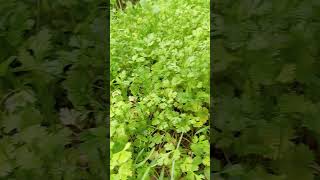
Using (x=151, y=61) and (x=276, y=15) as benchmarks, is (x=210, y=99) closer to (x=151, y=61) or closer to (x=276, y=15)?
(x=276, y=15)

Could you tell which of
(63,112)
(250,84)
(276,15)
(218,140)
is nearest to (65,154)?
(63,112)

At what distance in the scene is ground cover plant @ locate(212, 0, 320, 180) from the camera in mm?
1562

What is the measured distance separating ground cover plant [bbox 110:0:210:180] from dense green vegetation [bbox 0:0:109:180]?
0.08m

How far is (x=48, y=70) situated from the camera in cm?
178

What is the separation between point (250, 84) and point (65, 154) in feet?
1.95

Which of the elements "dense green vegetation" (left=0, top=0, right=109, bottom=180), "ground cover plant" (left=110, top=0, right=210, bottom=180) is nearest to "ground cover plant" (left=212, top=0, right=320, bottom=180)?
"ground cover plant" (left=110, top=0, right=210, bottom=180)

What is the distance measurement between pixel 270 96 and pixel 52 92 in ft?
2.32

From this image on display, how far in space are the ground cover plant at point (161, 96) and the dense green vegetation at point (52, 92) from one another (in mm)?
82

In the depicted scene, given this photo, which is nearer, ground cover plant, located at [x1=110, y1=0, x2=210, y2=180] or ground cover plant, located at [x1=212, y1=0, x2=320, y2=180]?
ground cover plant, located at [x1=212, y1=0, x2=320, y2=180]

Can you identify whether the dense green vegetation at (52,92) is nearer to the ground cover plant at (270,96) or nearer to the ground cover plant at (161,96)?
the ground cover plant at (161,96)

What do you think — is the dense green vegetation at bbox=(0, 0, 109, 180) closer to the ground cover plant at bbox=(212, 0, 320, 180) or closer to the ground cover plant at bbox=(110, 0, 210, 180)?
the ground cover plant at bbox=(110, 0, 210, 180)

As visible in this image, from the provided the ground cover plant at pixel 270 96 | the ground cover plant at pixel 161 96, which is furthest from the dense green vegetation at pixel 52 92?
the ground cover plant at pixel 270 96

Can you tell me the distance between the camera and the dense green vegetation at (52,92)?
153 centimetres

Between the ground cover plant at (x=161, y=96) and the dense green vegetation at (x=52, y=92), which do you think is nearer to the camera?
the dense green vegetation at (x=52, y=92)
